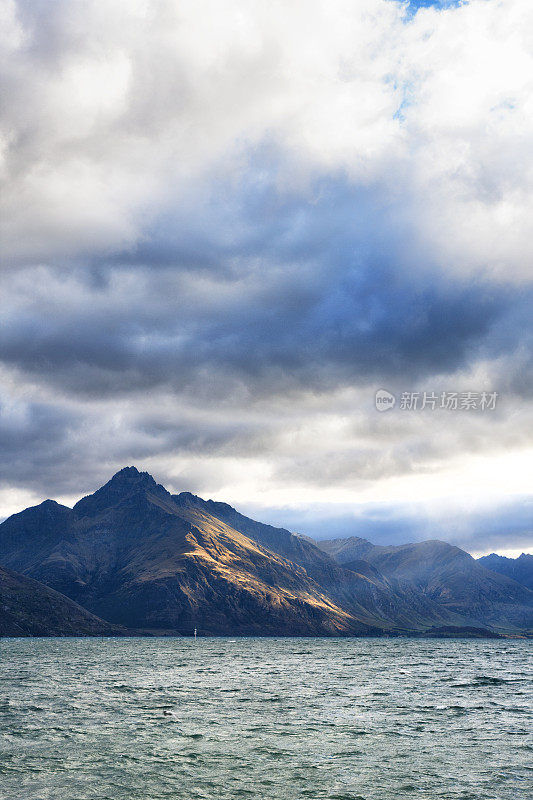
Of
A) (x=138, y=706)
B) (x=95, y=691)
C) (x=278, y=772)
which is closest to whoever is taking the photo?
(x=278, y=772)

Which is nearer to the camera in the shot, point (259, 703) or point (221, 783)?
point (221, 783)

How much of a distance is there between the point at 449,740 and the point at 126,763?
98.2ft

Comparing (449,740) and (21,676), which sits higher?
(449,740)

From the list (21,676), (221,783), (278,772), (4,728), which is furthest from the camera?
(21,676)

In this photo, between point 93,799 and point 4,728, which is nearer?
point 93,799

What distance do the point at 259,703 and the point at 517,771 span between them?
160 feet

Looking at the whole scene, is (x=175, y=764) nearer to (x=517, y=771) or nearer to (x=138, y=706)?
(x=517, y=771)

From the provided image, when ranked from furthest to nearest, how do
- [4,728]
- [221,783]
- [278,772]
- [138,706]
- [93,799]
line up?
[138,706] < [4,728] < [278,772] < [221,783] < [93,799]

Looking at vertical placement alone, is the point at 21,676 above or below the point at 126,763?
below

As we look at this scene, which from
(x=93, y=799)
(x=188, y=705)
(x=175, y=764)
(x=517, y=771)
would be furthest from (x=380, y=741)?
(x=188, y=705)

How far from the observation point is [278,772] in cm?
4741

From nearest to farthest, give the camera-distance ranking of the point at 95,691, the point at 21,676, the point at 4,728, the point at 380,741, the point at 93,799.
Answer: the point at 93,799 < the point at 380,741 < the point at 4,728 < the point at 95,691 < the point at 21,676

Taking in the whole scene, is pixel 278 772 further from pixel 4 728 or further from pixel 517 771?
pixel 4 728

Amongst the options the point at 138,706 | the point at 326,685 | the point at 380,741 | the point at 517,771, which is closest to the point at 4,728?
the point at 138,706
